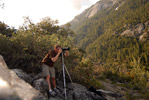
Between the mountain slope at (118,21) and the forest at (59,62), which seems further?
the mountain slope at (118,21)

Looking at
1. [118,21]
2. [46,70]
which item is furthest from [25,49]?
[118,21]

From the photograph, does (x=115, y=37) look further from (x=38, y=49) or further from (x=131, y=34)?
(x=38, y=49)

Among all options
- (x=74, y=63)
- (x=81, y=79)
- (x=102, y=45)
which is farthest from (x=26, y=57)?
(x=102, y=45)

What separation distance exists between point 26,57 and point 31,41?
1.38 meters

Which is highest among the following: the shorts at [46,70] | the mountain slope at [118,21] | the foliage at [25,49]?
the mountain slope at [118,21]

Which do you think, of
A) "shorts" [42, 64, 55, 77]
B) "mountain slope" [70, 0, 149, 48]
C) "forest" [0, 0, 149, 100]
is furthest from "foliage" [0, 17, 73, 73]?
"mountain slope" [70, 0, 149, 48]

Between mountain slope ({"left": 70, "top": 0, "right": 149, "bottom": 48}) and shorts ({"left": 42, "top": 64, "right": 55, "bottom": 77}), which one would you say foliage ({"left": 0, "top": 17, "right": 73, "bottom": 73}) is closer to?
shorts ({"left": 42, "top": 64, "right": 55, "bottom": 77})

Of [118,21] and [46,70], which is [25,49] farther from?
[118,21]

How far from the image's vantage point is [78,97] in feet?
19.1

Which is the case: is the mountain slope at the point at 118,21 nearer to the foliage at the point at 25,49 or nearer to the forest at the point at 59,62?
the forest at the point at 59,62

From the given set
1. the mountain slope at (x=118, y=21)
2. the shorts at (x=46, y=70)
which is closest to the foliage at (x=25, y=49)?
the shorts at (x=46, y=70)

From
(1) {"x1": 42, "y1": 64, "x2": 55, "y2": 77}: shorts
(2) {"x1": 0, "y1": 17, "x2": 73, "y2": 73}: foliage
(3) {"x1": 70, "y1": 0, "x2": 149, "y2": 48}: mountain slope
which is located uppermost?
(3) {"x1": 70, "y1": 0, "x2": 149, "y2": 48}: mountain slope

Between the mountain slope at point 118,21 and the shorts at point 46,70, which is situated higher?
the mountain slope at point 118,21

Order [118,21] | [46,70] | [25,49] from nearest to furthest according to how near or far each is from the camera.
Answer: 1. [46,70]
2. [25,49]
3. [118,21]
